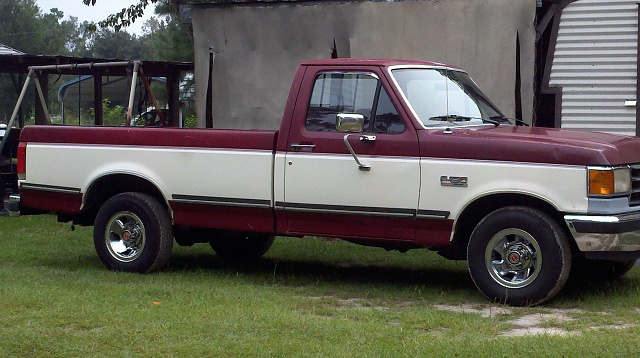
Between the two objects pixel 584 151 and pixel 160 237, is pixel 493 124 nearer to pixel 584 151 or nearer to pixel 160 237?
pixel 584 151

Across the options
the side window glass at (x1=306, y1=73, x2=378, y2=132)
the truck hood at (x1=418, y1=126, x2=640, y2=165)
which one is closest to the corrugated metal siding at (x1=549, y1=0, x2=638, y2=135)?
the truck hood at (x1=418, y1=126, x2=640, y2=165)

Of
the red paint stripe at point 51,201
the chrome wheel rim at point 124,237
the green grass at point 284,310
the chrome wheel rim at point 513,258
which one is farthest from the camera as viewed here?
the red paint stripe at point 51,201

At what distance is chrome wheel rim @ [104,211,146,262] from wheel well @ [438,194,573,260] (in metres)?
2.85

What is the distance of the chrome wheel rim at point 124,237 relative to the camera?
31.6 feet

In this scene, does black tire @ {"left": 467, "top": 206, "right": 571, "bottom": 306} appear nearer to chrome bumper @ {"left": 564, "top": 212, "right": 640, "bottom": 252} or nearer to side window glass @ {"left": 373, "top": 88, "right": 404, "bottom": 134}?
chrome bumper @ {"left": 564, "top": 212, "right": 640, "bottom": 252}

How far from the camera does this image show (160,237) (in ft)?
30.9

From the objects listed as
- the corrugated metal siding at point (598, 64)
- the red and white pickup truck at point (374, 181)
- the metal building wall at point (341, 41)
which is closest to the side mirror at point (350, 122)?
the red and white pickup truck at point (374, 181)

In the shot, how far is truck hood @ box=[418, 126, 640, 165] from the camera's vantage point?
298 inches

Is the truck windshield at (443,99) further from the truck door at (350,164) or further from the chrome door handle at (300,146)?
the chrome door handle at (300,146)

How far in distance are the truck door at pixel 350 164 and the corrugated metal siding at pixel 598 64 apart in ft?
17.4

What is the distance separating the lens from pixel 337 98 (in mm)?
8766

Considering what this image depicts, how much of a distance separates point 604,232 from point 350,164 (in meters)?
2.08

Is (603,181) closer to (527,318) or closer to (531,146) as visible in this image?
(531,146)

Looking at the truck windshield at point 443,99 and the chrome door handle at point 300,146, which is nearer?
the truck windshield at point 443,99
